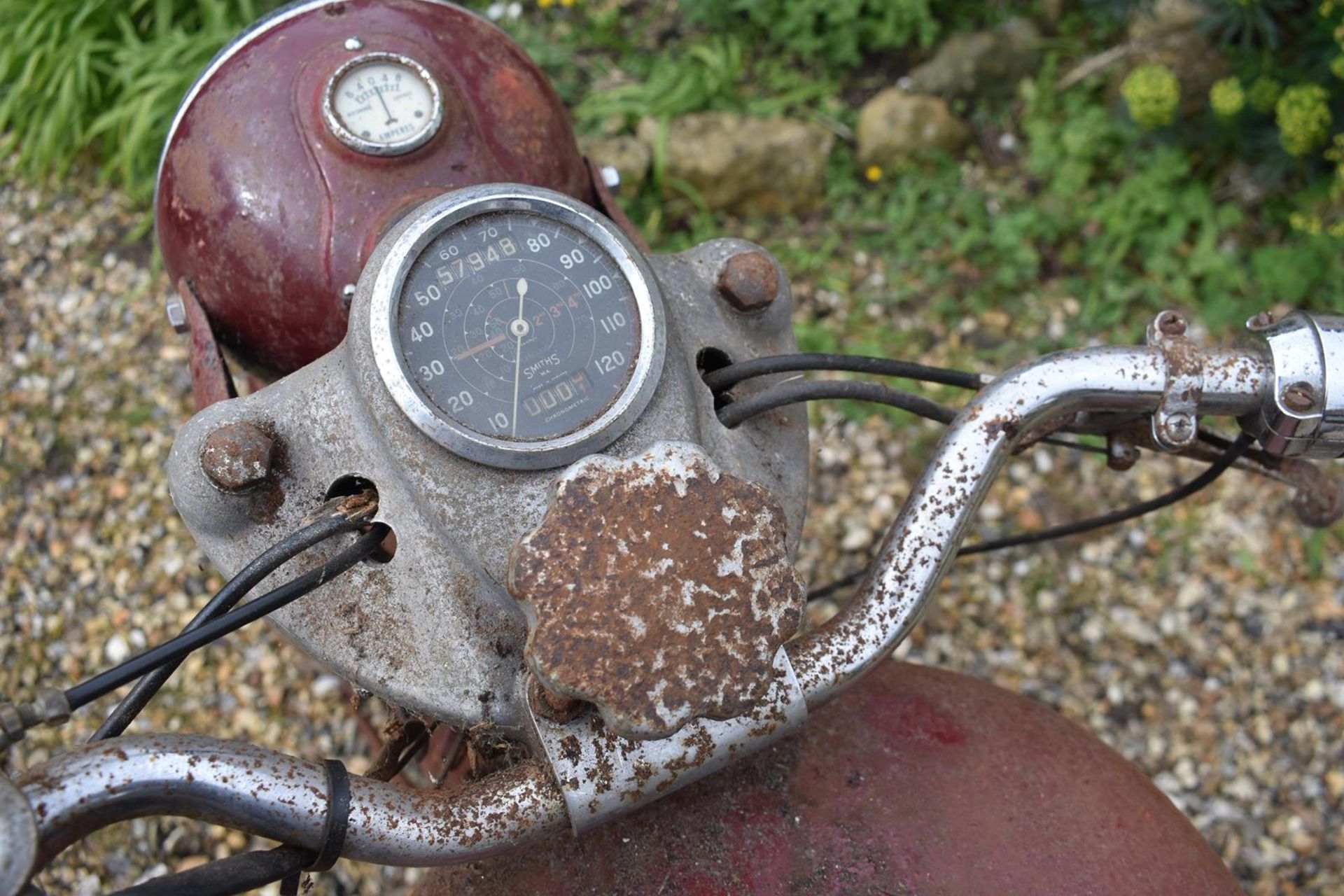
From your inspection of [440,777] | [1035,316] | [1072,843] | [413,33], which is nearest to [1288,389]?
[1072,843]

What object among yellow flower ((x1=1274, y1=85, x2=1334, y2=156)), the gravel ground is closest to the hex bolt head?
the gravel ground

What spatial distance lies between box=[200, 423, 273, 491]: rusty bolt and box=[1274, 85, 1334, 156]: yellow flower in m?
2.60

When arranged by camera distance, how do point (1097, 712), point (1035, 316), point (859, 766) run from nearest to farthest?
1. point (859, 766)
2. point (1097, 712)
3. point (1035, 316)

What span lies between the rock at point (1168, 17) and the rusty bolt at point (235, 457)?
2919 millimetres

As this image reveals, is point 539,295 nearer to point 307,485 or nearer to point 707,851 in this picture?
point 307,485

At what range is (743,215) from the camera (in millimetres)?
3307

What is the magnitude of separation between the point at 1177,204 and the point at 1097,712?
148 cm

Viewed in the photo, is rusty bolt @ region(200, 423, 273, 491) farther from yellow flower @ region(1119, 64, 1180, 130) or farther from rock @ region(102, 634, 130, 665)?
yellow flower @ region(1119, 64, 1180, 130)

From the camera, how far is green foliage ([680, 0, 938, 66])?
3.31m

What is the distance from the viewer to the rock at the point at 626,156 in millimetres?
3211

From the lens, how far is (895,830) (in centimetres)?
125

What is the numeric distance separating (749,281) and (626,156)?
1878 millimetres

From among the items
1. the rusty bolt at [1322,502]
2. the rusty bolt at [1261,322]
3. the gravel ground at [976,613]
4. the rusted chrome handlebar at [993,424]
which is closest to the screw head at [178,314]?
the gravel ground at [976,613]

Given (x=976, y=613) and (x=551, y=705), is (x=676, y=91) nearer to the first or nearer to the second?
(x=976, y=613)
